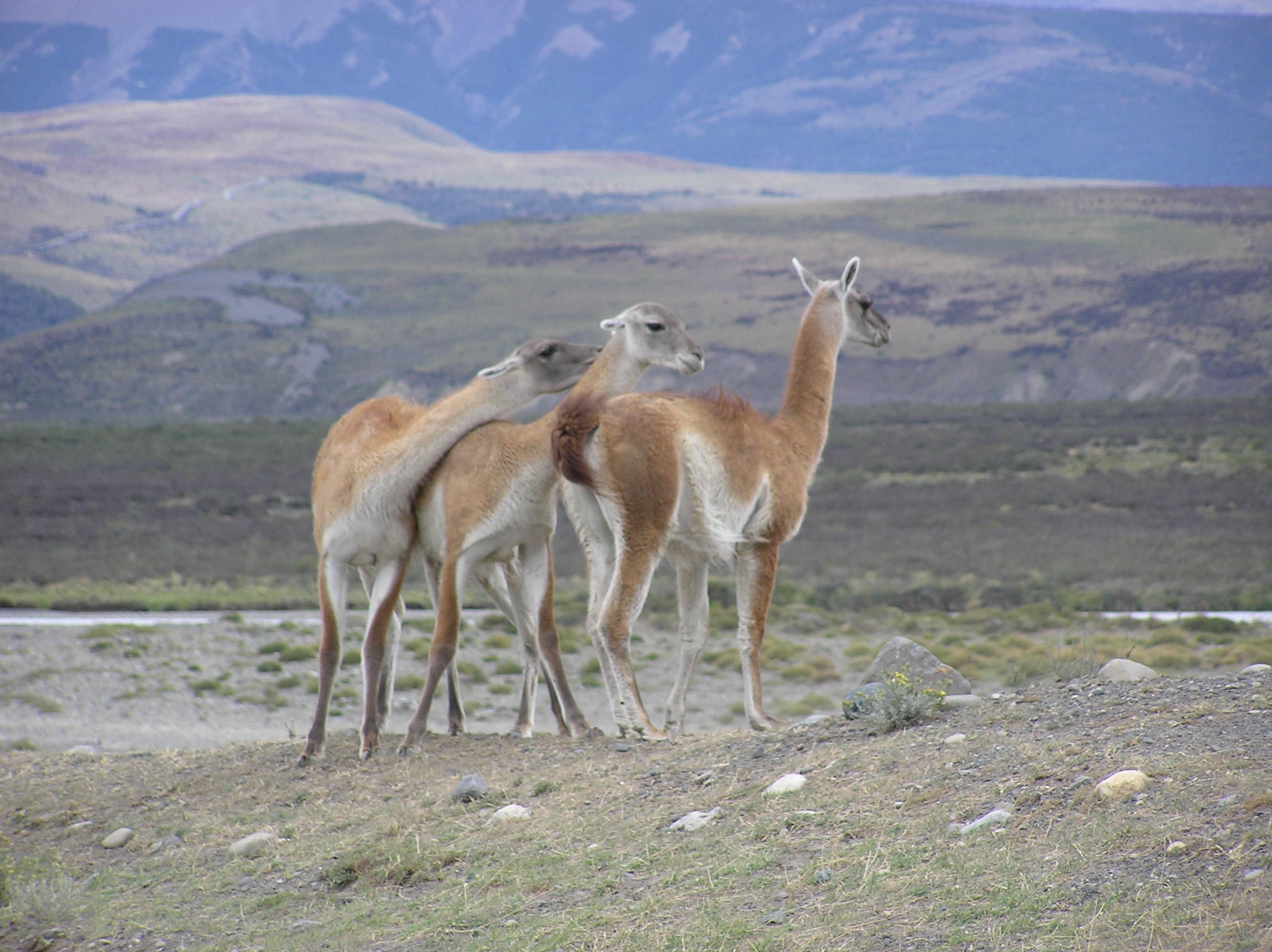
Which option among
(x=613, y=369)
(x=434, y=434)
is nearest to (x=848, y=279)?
(x=613, y=369)

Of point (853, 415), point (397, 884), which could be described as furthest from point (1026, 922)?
point (853, 415)

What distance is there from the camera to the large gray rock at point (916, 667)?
27.7 ft

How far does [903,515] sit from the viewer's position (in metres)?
32.0

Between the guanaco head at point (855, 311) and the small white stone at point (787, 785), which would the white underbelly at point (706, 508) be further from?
the small white stone at point (787, 785)

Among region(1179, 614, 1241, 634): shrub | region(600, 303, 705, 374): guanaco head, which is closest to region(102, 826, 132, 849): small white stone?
region(600, 303, 705, 374): guanaco head

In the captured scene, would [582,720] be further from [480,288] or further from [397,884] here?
[480,288]

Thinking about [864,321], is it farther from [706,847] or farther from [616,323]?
[706,847]

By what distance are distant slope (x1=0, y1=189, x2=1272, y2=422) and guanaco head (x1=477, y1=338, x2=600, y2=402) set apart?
191 feet

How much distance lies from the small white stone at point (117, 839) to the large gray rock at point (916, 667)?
504 cm

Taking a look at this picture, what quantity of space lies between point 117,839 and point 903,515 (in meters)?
26.8

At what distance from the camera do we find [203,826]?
23.7 feet

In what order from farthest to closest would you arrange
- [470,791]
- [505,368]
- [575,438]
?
[505,368] → [575,438] → [470,791]

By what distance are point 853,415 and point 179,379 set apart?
46456 mm

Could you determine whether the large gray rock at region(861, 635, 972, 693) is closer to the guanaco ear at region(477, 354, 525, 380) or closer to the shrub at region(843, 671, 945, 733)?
the shrub at region(843, 671, 945, 733)
